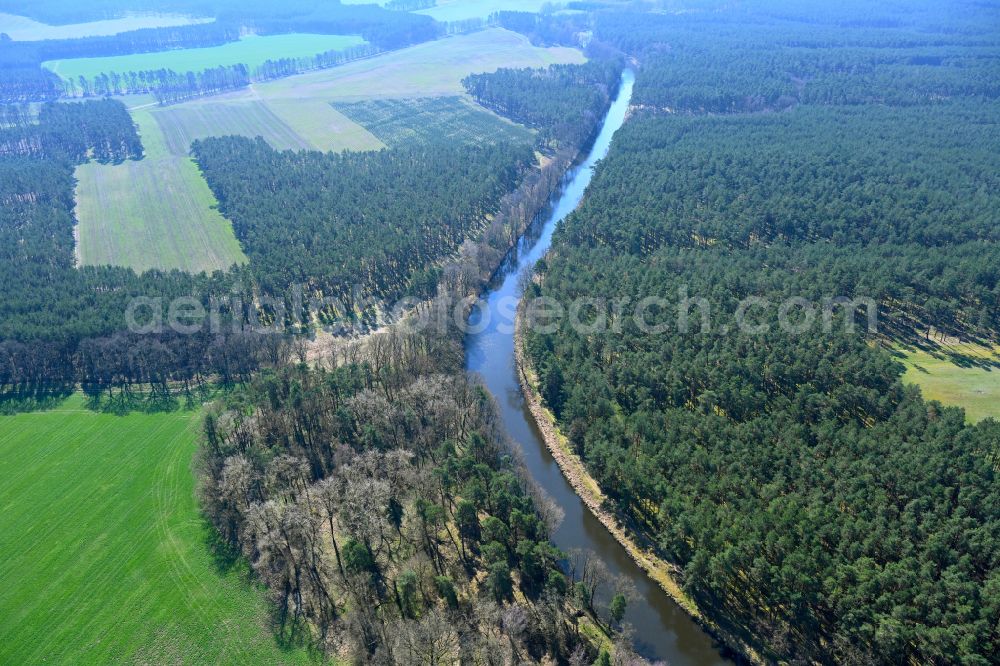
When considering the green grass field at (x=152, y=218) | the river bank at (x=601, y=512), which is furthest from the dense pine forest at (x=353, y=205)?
the river bank at (x=601, y=512)

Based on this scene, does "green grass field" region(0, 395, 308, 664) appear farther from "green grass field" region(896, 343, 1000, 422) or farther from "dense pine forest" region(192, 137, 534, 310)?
"green grass field" region(896, 343, 1000, 422)

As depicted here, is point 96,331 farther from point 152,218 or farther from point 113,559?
point 152,218

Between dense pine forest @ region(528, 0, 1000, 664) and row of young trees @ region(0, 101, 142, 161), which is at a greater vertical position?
dense pine forest @ region(528, 0, 1000, 664)

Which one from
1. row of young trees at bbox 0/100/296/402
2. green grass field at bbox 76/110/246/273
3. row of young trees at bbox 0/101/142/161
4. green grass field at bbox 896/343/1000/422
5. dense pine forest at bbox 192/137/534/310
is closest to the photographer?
green grass field at bbox 896/343/1000/422

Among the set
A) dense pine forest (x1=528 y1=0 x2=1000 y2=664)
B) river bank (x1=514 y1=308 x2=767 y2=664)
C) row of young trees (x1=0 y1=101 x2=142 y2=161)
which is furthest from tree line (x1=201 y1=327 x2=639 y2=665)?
row of young trees (x1=0 y1=101 x2=142 y2=161)

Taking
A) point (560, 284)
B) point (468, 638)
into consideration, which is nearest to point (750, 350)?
point (560, 284)

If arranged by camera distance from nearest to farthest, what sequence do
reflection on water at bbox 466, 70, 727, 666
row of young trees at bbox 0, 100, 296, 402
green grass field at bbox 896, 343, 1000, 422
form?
reflection on water at bbox 466, 70, 727, 666, green grass field at bbox 896, 343, 1000, 422, row of young trees at bbox 0, 100, 296, 402

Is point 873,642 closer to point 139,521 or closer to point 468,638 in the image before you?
point 468,638
